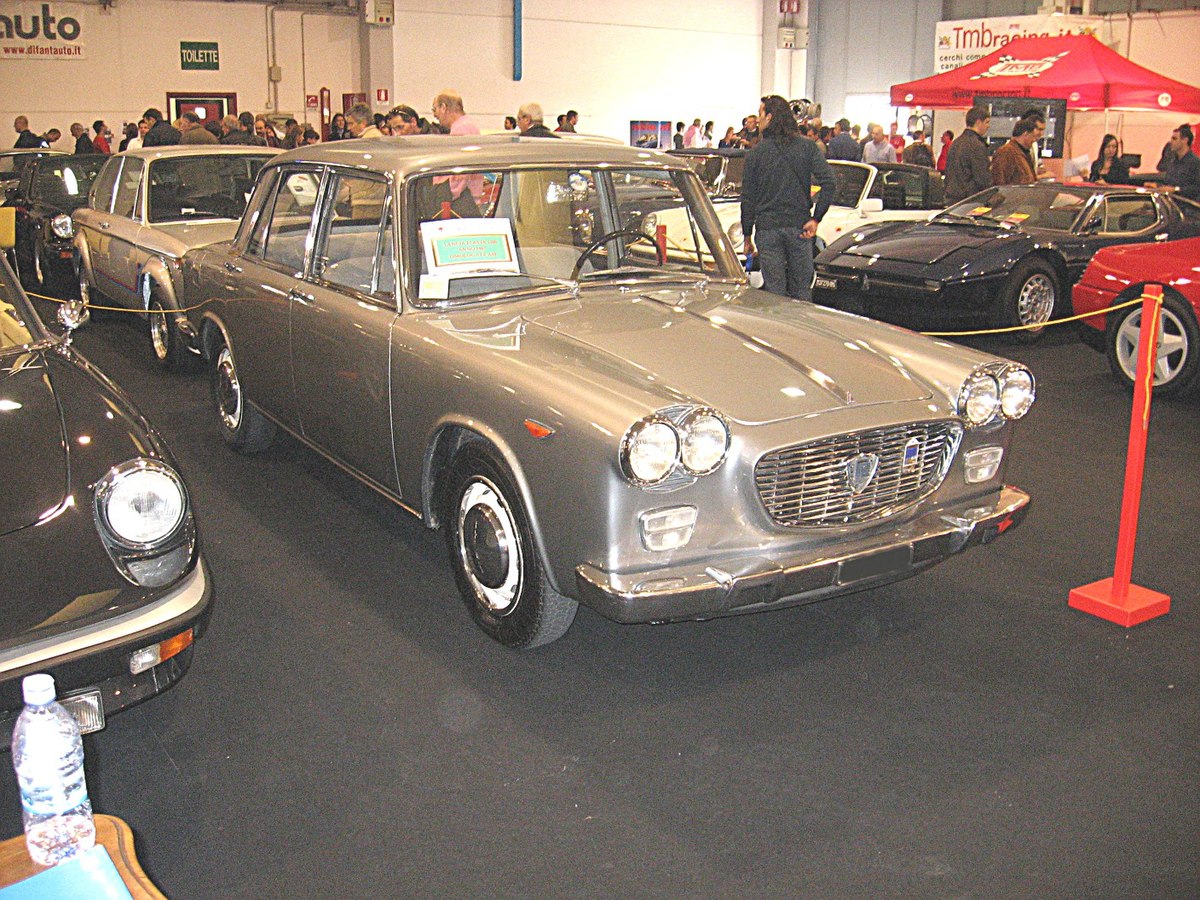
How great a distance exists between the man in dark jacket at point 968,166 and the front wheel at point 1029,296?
91.5 inches

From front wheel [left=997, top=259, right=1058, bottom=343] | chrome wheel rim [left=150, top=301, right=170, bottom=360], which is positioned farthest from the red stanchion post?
chrome wheel rim [left=150, top=301, right=170, bottom=360]

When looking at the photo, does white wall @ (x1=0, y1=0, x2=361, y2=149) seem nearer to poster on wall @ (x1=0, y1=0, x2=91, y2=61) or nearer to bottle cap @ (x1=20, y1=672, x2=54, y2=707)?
poster on wall @ (x1=0, y1=0, x2=91, y2=61)

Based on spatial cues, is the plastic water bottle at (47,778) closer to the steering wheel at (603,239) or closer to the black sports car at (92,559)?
the black sports car at (92,559)

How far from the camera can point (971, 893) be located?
2822mm

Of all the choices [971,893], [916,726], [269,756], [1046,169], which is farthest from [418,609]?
[1046,169]

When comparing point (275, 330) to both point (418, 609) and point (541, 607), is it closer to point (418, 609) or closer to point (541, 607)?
point (418, 609)

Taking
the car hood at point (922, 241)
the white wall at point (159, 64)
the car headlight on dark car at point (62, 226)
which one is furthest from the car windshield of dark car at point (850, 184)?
the white wall at point (159, 64)

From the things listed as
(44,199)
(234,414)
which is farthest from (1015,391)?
(44,199)

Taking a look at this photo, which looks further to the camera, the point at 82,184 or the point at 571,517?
the point at 82,184

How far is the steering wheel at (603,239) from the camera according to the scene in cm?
471

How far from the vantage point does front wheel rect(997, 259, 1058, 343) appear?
9242mm

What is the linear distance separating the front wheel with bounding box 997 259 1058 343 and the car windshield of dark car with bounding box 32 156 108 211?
8601mm

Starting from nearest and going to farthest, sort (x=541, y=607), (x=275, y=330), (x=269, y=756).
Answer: (x=269, y=756), (x=541, y=607), (x=275, y=330)

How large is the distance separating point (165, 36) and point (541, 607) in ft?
67.0
